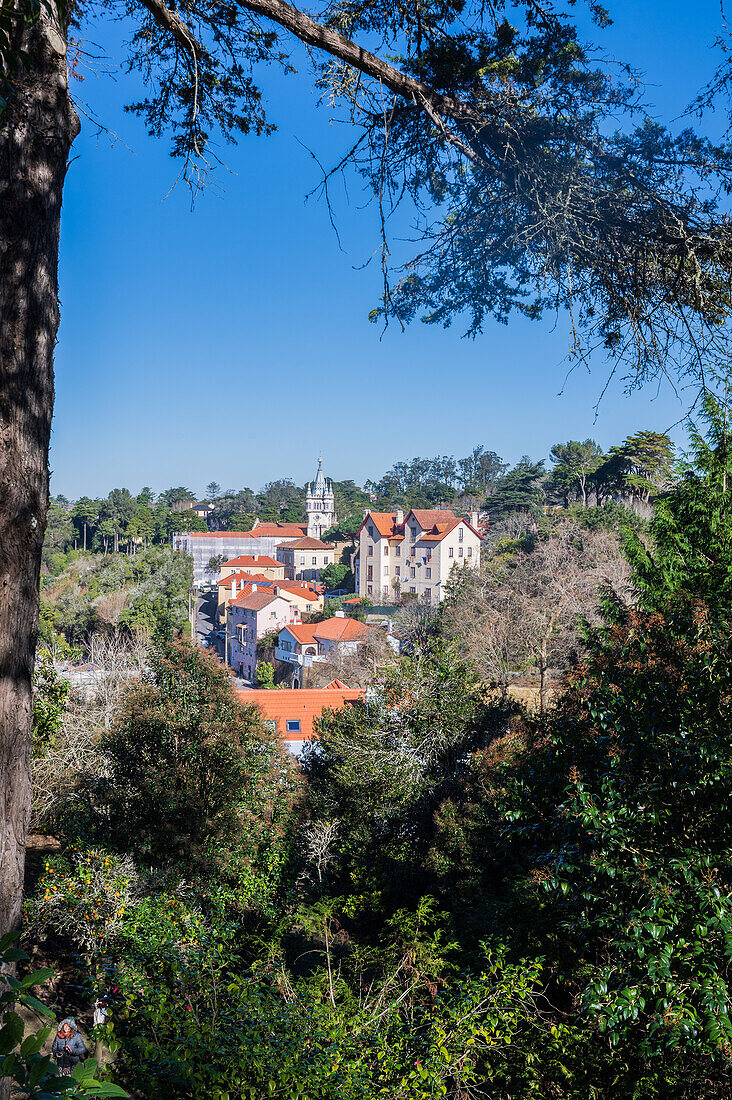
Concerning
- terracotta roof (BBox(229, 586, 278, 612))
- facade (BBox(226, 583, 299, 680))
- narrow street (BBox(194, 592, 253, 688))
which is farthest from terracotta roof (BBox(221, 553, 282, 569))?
facade (BBox(226, 583, 299, 680))

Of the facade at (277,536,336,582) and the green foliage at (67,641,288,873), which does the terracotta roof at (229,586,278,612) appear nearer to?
the facade at (277,536,336,582)

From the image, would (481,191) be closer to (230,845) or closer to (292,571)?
(230,845)

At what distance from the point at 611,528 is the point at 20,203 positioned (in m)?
26.7

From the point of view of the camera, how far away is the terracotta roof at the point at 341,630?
108ft

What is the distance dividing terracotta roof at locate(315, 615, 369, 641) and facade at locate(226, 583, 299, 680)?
765 centimetres

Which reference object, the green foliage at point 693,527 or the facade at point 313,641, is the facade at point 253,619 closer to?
the facade at point 313,641

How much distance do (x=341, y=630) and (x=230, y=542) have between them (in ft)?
133

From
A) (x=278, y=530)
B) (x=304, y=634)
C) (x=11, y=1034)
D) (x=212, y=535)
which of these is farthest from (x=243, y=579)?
(x=11, y=1034)

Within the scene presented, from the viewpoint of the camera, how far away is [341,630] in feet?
115

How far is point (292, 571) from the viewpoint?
6378cm

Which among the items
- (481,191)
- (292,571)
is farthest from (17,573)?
(292,571)

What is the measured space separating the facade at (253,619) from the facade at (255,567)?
543 inches

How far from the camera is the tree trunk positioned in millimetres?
1973

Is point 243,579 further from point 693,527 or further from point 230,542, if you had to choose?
point 693,527
